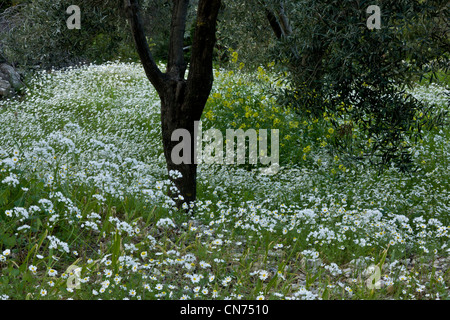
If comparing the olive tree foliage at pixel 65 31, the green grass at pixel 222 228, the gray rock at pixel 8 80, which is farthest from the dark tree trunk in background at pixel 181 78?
the gray rock at pixel 8 80

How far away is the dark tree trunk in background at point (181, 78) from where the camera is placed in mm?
6156

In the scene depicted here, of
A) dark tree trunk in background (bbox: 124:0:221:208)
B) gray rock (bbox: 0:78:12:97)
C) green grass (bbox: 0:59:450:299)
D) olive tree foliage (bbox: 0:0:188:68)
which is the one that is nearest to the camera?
green grass (bbox: 0:59:450:299)

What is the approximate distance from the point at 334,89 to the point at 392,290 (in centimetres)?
276

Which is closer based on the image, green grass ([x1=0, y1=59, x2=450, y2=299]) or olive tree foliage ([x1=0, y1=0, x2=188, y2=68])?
green grass ([x1=0, y1=59, x2=450, y2=299])

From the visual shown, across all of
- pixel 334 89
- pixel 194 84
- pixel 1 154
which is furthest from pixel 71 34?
pixel 334 89

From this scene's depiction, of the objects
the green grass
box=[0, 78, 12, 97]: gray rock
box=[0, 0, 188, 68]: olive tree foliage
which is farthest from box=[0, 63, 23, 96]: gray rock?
box=[0, 0, 188, 68]: olive tree foliage

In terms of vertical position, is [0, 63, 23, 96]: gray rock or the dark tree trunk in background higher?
[0, 63, 23, 96]: gray rock

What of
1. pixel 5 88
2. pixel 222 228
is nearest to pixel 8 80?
pixel 5 88

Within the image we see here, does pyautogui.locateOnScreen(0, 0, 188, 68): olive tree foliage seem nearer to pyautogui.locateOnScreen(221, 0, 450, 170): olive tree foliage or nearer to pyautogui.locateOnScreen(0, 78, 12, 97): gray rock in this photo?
pyautogui.locateOnScreen(221, 0, 450, 170): olive tree foliage

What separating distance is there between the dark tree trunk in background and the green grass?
642 mm

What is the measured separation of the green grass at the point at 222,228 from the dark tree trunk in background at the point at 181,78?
64 centimetres

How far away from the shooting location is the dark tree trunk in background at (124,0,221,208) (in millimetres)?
6156

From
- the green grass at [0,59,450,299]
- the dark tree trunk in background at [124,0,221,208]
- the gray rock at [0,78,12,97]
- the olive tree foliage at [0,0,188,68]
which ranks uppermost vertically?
the gray rock at [0,78,12,97]
